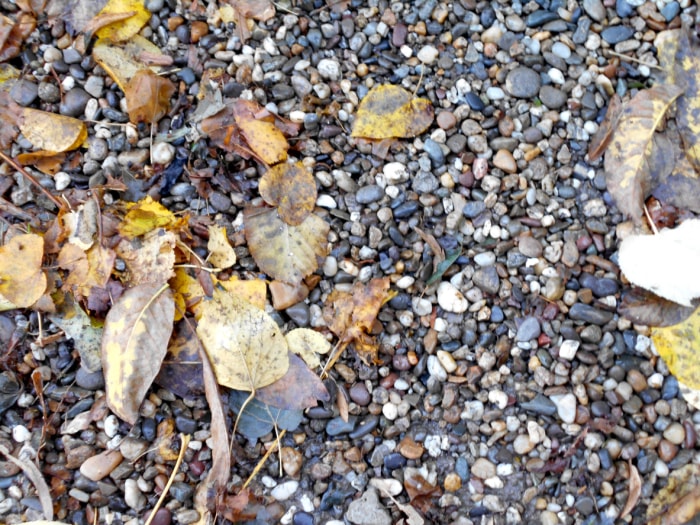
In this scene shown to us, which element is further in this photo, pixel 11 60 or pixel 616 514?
pixel 11 60

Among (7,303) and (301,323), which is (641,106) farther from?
(7,303)

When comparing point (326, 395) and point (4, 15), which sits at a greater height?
point (4, 15)

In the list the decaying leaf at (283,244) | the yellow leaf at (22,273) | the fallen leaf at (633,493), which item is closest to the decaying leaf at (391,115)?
the decaying leaf at (283,244)

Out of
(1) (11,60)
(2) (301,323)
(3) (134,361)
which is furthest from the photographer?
(1) (11,60)

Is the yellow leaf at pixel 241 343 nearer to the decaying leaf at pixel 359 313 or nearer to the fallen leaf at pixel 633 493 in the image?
the decaying leaf at pixel 359 313

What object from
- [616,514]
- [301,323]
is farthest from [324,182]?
[616,514]

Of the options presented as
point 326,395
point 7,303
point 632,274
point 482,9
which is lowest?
point 326,395

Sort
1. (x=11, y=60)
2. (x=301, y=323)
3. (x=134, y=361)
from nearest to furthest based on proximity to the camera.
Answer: (x=134, y=361), (x=301, y=323), (x=11, y=60)
